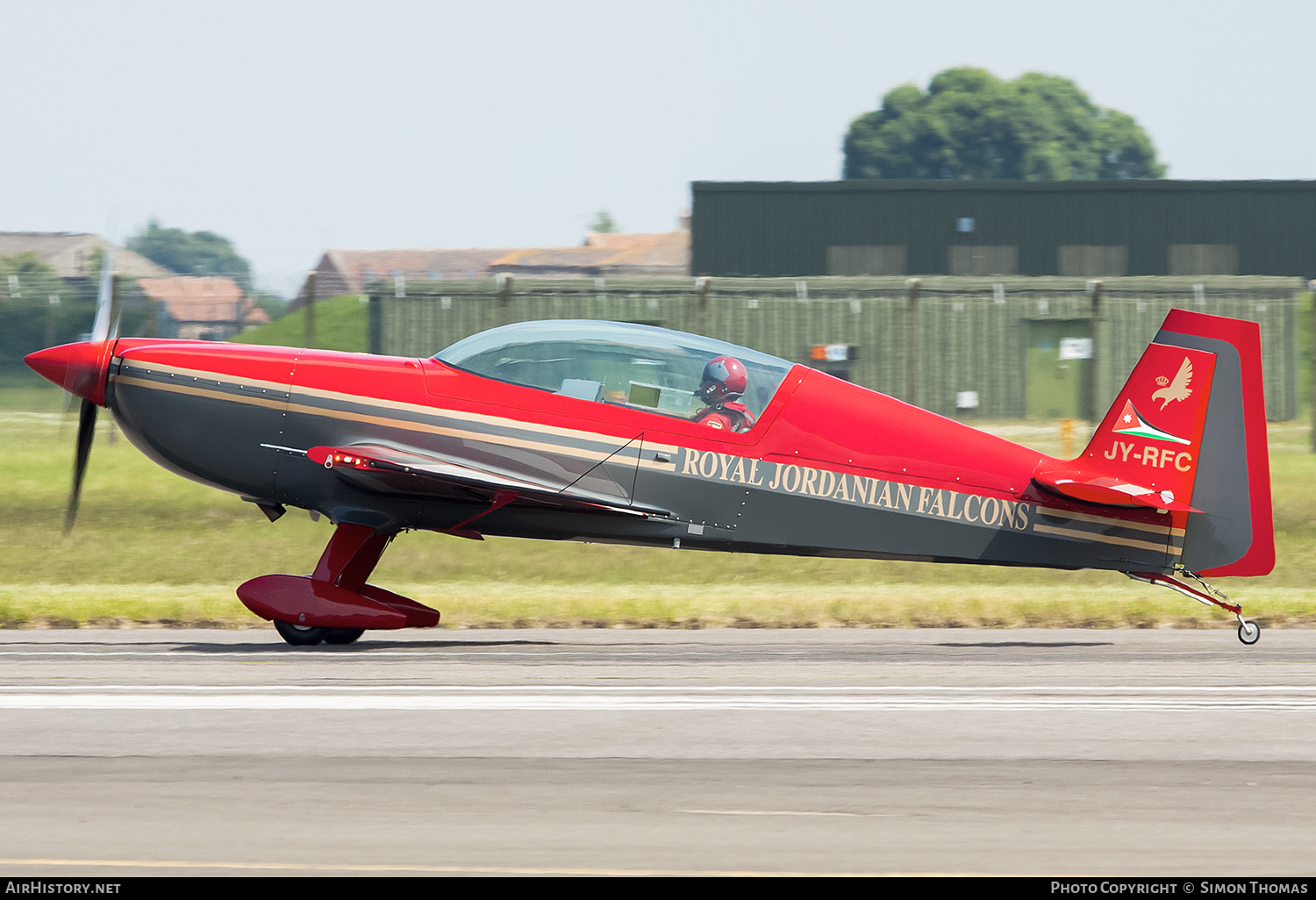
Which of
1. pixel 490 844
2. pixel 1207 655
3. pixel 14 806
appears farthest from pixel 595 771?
pixel 1207 655

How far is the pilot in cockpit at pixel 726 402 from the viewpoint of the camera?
415 inches

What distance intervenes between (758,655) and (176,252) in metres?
183

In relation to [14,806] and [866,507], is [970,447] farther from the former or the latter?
[14,806]

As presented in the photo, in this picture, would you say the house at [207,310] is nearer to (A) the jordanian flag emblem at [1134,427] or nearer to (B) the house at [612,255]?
(A) the jordanian flag emblem at [1134,427]

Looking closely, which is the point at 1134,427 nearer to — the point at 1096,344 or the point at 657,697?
the point at 657,697

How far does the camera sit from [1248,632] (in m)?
10.5

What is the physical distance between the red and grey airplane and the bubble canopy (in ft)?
0.05

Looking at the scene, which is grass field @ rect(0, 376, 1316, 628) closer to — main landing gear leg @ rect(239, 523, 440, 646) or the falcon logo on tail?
main landing gear leg @ rect(239, 523, 440, 646)

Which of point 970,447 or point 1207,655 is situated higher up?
point 970,447

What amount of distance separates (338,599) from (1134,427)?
5795 millimetres

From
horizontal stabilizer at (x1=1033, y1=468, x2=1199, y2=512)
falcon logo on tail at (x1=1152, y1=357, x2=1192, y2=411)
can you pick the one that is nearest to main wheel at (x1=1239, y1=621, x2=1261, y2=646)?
horizontal stabilizer at (x1=1033, y1=468, x2=1199, y2=512)

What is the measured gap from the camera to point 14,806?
5.60 m
